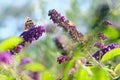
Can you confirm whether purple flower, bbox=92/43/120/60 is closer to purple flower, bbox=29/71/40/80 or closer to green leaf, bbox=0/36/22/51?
purple flower, bbox=29/71/40/80

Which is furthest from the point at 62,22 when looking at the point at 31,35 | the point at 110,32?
the point at 110,32

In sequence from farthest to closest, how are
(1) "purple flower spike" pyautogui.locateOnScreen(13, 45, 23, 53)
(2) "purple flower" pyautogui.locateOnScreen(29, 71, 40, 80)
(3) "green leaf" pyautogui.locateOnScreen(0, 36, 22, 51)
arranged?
(1) "purple flower spike" pyautogui.locateOnScreen(13, 45, 23, 53), (2) "purple flower" pyautogui.locateOnScreen(29, 71, 40, 80), (3) "green leaf" pyautogui.locateOnScreen(0, 36, 22, 51)

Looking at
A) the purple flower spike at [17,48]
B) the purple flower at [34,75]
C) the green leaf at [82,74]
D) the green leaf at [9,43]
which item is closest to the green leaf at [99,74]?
the green leaf at [82,74]

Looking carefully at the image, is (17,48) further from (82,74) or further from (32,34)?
(82,74)

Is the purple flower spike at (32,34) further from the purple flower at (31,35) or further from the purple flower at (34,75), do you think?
the purple flower at (34,75)

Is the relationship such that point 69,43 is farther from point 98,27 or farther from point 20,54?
point 20,54

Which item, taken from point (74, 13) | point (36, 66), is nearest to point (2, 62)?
point (36, 66)

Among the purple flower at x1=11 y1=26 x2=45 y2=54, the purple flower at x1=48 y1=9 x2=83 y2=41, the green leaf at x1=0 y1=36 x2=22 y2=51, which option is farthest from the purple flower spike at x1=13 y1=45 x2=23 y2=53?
the green leaf at x1=0 y1=36 x2=22 y2=51

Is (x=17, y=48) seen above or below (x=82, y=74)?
above
